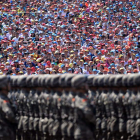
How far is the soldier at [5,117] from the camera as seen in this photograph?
245 inches

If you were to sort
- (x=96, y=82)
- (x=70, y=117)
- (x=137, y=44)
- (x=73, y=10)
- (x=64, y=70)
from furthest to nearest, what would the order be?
1. (x=73, y=10)
2. (x=137, y=44)
3. (x=64, y=70)
4. (x=96, y=82)
5. (x=70, y=117)

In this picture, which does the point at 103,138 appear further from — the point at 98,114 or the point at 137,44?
the point at 137,44

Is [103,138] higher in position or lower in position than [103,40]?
lower

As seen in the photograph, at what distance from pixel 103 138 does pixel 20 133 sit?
160 cm

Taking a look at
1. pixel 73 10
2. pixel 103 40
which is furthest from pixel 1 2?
pixel 103 40

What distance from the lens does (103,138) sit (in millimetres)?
8039

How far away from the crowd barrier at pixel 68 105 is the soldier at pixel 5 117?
80cm

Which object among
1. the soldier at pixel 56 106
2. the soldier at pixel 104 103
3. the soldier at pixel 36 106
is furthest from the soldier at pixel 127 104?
the soldier at pixel 36 106

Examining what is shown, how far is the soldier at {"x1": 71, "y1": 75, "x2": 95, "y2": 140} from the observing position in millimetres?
5637

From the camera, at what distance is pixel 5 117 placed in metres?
6.29

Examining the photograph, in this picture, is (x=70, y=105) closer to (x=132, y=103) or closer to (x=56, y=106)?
(x=56, y=106)

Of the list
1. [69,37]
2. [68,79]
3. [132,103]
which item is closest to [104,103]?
[132,103]

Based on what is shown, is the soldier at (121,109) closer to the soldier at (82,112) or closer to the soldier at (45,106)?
the soldier at (45,106)

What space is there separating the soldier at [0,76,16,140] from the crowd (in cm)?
698
